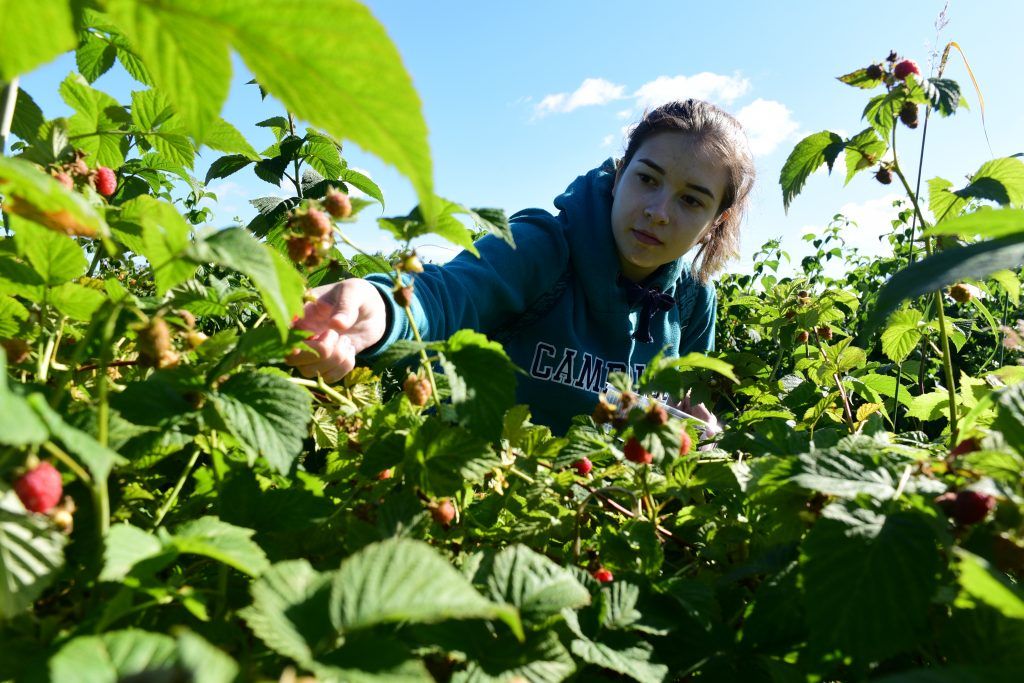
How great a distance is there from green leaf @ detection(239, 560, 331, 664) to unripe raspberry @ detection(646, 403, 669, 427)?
15.9 inches

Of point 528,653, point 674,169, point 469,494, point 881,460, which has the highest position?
point 674,169

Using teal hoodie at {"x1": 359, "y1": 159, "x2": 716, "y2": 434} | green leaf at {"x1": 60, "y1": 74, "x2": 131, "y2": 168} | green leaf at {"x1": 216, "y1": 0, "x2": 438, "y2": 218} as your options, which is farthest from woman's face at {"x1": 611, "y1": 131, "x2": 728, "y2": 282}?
green leaf at {"x1": 216, "y1": 0, "x2": 438, "y2": 218}

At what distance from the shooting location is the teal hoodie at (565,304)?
2.53m

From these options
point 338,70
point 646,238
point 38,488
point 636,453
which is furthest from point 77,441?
point 646,238

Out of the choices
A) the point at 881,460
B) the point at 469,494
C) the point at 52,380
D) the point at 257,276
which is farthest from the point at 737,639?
the point at 52,380

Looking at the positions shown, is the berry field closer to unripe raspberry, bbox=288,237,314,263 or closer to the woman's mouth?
unripe raspberry, bbox=288,237,314,263

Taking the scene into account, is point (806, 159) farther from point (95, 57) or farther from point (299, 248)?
point (95, 57)

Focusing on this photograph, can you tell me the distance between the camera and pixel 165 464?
2.73ft

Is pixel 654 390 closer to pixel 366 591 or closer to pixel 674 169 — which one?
pixel 366 591

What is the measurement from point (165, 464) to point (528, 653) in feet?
1.70

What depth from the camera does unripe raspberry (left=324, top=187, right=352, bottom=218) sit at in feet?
2.68

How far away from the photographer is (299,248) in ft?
2.61

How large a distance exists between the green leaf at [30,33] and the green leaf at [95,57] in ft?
3.41

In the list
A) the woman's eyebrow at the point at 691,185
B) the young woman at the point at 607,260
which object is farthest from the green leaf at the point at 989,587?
the woman's eyebrow at the point at 691,185
